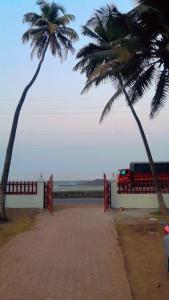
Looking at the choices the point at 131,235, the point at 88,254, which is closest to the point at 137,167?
the point at 131,235

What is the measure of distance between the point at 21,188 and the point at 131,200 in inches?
222

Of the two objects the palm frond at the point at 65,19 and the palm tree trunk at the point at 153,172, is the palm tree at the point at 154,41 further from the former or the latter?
the palm frond at the point at 65,19

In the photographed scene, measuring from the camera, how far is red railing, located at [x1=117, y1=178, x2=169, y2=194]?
2431cm

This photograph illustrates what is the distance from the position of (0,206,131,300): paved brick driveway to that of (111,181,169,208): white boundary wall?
7.09 meters

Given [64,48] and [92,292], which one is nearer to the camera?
[92,292]

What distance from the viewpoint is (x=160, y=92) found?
1933cm

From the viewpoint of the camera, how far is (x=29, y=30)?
2589cm

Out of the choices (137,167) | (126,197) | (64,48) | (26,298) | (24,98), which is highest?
(64,48)

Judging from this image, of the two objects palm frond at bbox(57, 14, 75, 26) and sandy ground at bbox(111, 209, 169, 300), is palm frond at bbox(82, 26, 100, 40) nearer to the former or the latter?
palm frond at bbox(57, 14, 75, 26)

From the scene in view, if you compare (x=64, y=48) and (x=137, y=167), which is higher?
(x=64, y=48)

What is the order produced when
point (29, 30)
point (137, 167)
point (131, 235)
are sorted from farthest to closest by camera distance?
point (137, 167) < point (29, 30) < point (131, 235)

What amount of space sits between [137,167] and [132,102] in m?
15.2

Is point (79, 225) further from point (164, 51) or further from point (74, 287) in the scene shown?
point (74, 287)

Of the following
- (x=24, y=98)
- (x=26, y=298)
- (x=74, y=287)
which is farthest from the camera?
(x=24, y=98)
